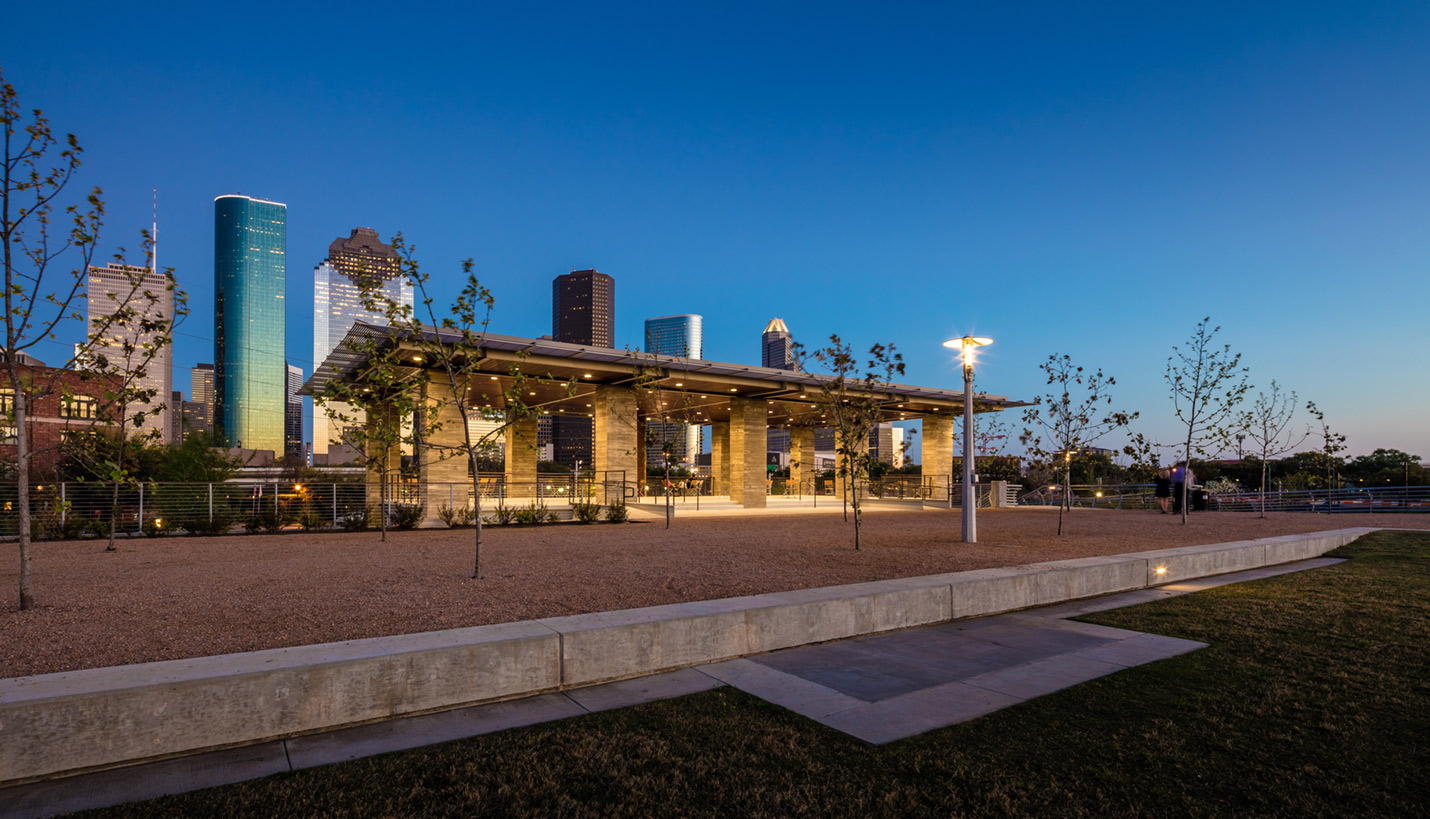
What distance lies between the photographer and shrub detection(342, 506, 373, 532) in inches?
737

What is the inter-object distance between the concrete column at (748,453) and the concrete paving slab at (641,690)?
81.6ft

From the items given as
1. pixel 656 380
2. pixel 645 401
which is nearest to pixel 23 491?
pixel 656 380

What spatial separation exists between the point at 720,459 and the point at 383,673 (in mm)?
33330

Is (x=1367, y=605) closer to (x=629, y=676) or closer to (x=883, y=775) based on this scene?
(x=883, y=775)

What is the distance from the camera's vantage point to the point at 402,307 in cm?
937

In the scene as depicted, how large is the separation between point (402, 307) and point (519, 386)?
1.85 meters

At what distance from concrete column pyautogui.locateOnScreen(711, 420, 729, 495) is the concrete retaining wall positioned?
26.2 metres

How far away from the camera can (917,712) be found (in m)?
4.88

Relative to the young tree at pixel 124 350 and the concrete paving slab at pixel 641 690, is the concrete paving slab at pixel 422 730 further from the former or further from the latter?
the young tree at pixel 124 350

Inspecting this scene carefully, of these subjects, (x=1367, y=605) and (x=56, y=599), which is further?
(x=1367, y=605)

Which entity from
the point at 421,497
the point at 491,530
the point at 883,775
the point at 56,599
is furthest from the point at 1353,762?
the point at 421,497

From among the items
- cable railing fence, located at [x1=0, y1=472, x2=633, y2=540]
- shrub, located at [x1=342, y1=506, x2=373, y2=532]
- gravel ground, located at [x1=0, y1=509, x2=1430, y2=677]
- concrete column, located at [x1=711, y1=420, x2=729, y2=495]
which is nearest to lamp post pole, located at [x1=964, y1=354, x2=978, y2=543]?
gravel ground, located at [x1=0, y1=509, x2=1430, y2=677]

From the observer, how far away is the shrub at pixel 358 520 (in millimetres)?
18719

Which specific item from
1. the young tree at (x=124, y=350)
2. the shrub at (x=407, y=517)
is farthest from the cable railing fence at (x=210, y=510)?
the young tree at (x=124, y=350)
